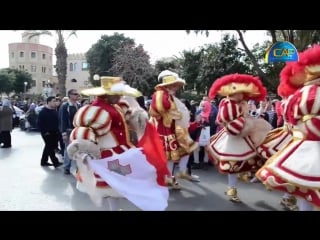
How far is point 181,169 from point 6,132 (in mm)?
8024

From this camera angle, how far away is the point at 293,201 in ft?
18.6

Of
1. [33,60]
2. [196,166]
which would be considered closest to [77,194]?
[196,166]

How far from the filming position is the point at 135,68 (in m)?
38.4

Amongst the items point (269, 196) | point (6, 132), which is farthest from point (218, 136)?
point (6, 132)

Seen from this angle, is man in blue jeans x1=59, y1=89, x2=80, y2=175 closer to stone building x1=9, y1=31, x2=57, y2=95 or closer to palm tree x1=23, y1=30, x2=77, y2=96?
palm tree x1=23, y1=30, x2=77, y2=96

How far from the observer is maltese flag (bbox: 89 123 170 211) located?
405 cm

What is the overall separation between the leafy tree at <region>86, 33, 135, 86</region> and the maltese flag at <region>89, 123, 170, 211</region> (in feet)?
130

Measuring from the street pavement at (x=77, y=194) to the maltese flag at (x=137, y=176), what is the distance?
1.39 meters

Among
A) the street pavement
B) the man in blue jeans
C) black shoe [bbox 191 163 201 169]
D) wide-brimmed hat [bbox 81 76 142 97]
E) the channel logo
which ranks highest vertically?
the channel logo

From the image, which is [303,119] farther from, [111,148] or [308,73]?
[111,148]

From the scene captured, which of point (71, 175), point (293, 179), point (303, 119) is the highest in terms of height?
point (303, 119)

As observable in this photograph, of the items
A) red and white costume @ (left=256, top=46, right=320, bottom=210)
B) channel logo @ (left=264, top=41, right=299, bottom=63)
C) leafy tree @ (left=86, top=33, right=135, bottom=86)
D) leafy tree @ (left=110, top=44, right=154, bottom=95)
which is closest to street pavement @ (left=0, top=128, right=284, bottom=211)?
red and white costume @ (left=256, top=46, right=320, bottom=210)

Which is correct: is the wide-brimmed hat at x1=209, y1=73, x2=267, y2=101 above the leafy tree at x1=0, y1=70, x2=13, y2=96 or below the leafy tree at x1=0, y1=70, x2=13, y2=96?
above

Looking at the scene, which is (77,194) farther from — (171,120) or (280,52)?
(280,52)
